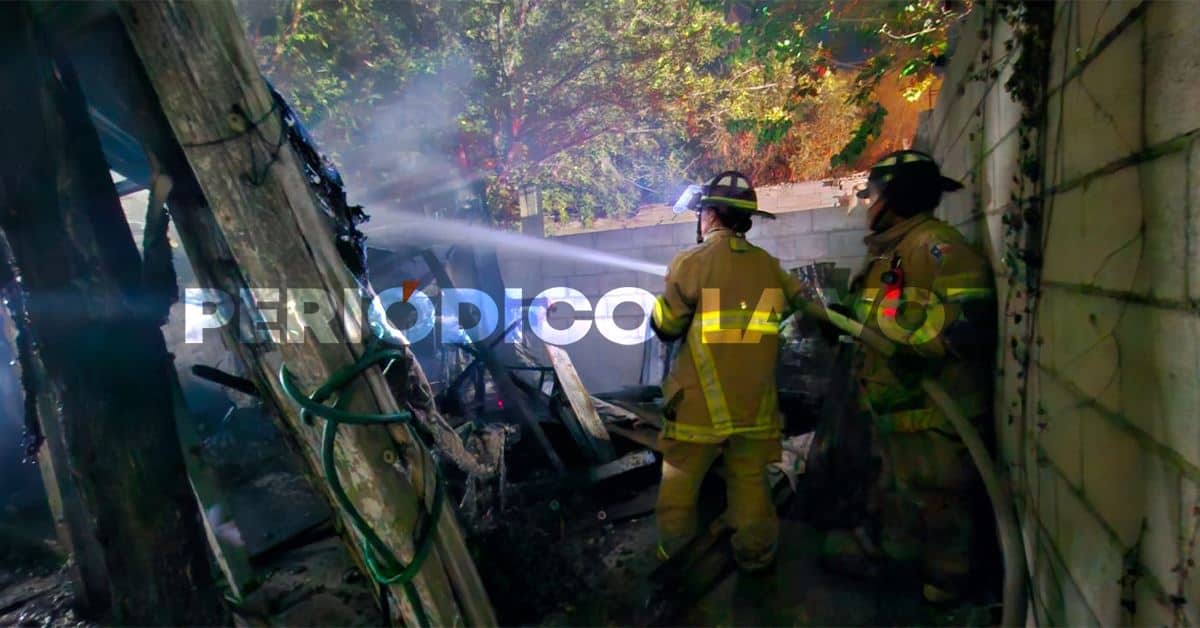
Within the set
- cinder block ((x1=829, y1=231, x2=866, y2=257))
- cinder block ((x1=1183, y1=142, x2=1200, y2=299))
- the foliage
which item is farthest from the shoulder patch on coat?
cinder block ((x1=829, y1=231, x2=866, y2=257))

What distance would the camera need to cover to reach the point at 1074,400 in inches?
58.5

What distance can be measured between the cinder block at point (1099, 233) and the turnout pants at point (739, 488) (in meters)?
1.59

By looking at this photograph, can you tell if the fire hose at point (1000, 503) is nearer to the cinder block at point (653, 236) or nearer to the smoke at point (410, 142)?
the cinder block at point (653, 236)

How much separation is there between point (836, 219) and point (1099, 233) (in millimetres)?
6140

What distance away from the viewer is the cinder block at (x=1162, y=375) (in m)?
1.01

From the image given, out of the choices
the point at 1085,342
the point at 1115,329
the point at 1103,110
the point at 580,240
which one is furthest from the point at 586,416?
the point at 580,240

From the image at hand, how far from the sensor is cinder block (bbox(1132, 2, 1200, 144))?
990 mm

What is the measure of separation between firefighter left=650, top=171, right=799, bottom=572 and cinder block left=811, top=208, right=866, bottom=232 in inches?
183

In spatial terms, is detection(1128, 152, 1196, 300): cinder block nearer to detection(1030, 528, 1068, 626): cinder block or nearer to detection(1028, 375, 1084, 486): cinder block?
detection(1028, 375, 1084, 486): cinder block

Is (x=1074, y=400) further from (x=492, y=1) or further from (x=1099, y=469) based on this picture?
(x=492, y=1)

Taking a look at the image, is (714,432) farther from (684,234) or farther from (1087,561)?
(684,234)

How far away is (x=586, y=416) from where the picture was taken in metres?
4.66

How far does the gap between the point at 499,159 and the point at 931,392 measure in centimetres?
729

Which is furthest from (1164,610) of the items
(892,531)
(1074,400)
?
(892,531)
